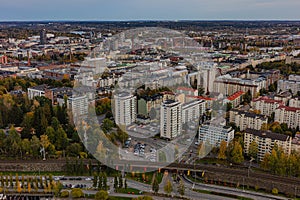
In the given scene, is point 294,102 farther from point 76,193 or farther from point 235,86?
point 76,193

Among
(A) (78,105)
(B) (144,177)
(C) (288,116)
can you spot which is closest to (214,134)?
(B) (144,177)

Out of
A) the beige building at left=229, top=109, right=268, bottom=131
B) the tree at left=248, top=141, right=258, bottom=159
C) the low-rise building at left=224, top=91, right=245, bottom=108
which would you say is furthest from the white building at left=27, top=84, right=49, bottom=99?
the tree at left=248, top=141, right=258, bottom=159

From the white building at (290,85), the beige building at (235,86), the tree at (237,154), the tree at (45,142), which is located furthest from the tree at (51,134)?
the white building at (290,85)

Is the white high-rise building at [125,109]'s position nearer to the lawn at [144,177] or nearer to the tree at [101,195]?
the lawn at [144,177]

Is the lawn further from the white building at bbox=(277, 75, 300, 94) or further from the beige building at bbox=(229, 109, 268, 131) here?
the white building at bbox=(277, 75, 300, 94)

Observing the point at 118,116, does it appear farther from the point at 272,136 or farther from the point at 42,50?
the point at 42,50

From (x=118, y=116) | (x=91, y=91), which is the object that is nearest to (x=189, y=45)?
(x=91, y=91)

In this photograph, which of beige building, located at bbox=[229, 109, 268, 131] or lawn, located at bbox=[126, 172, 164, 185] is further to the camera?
beige building, located at bbox=[229, 109, 268, 131]
